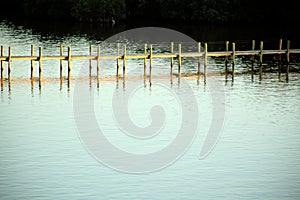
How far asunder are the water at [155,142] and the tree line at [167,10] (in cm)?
4616

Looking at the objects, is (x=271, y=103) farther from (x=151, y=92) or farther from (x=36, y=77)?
(x=36, y=77)

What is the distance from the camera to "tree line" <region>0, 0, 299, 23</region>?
347 ft

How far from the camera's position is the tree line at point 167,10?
106 m

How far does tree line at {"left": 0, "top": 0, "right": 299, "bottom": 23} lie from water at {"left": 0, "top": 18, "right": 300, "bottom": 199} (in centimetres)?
4616

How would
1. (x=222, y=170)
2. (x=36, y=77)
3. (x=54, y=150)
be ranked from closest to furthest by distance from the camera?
(x=222, y=170)
(x=54, y=150)
(x=36, y=77)

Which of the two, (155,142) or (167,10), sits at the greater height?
(167,10)

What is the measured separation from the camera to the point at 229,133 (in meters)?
42.3

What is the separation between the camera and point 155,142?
40.4 meters

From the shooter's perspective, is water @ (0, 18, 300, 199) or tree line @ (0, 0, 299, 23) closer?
water @ (0, 18, 300, 199)

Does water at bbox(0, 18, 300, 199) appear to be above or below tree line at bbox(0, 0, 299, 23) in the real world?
below

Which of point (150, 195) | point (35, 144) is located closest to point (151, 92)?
point (35, 144)

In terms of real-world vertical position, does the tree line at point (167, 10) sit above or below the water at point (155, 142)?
above

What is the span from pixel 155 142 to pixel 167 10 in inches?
2909

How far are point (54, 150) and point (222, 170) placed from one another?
7.61 m
